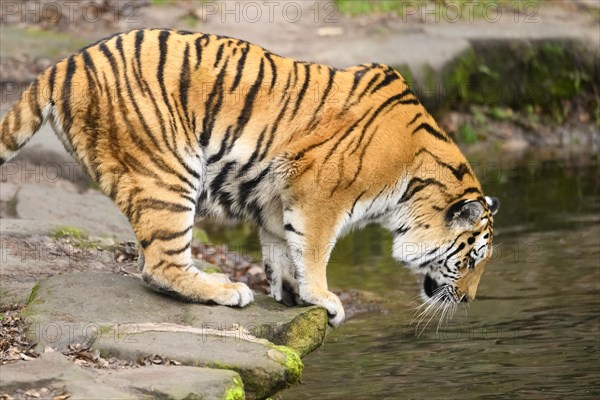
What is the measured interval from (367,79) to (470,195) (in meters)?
1.02

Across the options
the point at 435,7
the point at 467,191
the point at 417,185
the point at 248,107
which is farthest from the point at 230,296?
the point at 435,7

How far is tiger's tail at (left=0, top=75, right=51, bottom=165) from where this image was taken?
6723 millimetres

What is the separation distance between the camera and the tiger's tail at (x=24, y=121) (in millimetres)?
6723

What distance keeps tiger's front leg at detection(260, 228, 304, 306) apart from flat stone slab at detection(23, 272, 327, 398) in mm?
99

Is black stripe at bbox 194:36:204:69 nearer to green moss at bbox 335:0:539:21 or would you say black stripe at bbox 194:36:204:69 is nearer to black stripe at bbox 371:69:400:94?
black stripe at bbox 371:69:400:94

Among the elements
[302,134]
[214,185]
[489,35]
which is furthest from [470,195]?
[489,35]

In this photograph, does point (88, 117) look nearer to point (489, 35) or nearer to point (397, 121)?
point (397, 121)

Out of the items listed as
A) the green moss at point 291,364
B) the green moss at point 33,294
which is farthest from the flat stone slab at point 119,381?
the green moss at point 33,294

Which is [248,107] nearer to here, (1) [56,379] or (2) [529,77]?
(1) [56,379]

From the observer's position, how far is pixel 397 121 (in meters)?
7.14

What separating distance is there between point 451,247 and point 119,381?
9.30ft

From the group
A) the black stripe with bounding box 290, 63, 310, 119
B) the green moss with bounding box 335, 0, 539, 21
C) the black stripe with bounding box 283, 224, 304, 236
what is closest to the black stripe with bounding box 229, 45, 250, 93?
the black stripe with bounding box 290, 63, 310, 119

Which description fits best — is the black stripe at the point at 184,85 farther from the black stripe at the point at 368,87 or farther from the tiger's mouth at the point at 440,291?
the tiger's mouth at the point at 440,291

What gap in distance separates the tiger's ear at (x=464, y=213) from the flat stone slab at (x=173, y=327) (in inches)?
42.9
